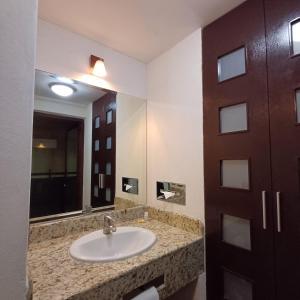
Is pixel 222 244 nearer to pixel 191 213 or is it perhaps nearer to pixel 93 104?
pixel 191 213

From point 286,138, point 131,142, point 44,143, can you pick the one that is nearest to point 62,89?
point 44,143

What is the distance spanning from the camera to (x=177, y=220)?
1552 mm

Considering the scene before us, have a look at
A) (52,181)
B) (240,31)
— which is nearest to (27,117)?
(52,181)

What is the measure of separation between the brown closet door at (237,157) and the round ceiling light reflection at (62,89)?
38.1 inches

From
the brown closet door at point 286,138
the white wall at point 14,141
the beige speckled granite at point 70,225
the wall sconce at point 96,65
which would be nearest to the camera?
the white wall at point 14,141

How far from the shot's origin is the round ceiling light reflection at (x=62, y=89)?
1407 mm

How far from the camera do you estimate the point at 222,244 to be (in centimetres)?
129

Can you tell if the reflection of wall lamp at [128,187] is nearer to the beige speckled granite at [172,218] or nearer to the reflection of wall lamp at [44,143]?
the beige speckled granite at [172,218]

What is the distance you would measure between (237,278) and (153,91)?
5.02 ft

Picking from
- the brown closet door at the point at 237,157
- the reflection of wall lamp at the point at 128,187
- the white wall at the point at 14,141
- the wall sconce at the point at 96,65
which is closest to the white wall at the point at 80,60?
the wall sconce at the point at 96,65

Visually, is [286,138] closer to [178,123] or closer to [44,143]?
[178,123]

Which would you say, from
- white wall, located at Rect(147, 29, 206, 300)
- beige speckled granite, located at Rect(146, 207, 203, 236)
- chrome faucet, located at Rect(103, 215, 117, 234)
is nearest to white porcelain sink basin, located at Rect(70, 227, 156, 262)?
chrome faucet, located at Rect(103, 215, 117, 234)

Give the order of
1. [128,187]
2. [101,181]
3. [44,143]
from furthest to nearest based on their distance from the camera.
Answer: [128,187] → [101,181] → [44,143]

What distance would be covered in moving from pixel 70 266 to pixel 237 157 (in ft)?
3.54
